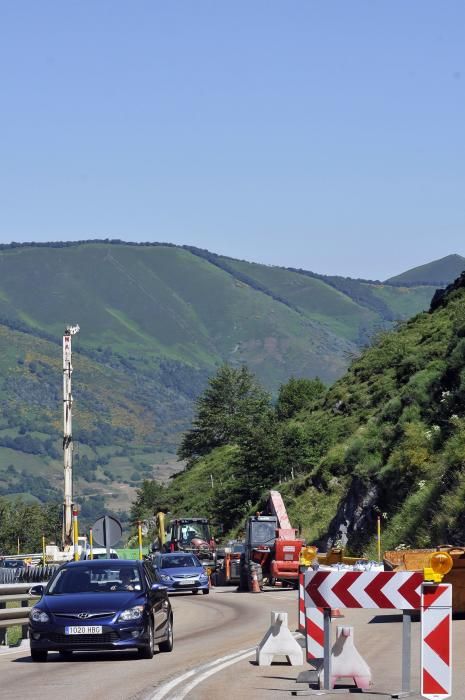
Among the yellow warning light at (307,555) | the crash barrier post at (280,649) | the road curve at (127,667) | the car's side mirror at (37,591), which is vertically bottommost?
the road curve at (127,667)

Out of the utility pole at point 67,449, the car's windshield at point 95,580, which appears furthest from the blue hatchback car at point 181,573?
the car's windshield at point 95,580

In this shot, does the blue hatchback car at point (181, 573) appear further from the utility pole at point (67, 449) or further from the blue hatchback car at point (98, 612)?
the blue hatchback car at point (98, 612)

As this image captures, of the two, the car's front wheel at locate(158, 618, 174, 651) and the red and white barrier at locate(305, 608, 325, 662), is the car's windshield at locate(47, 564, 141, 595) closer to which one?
the car's front wheel at locate(158, 618, 174, 651)

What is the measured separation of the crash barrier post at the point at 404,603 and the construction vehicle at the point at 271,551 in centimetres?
2939

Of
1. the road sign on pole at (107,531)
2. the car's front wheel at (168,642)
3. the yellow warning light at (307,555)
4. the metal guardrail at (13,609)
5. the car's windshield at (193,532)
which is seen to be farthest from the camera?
the car's windshield at (193,532)

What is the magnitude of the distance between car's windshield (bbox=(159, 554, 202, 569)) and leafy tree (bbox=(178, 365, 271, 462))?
84.2 meters

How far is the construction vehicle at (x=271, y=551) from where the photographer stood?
1757 inches

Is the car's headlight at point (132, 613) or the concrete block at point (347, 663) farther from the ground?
the car's headlight at point (132, 613)

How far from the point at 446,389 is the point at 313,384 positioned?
284 feet

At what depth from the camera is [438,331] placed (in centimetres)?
7256

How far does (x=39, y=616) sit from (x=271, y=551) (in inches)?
1161

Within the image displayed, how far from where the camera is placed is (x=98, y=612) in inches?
699

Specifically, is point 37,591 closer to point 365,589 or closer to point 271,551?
point 365,589

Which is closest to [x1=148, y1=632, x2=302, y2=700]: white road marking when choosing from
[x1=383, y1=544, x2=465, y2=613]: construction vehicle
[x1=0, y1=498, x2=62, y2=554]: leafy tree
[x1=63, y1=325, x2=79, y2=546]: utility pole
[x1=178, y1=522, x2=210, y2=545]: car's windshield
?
[x1=383, y1=544, x2=465, y2=613]: construction vehicle
